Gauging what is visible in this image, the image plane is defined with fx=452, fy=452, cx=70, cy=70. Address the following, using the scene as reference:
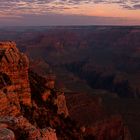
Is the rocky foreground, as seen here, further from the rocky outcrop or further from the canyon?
the rocky outcrop

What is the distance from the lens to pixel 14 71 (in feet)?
103

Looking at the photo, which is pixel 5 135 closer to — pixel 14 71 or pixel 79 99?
pixel 14 71

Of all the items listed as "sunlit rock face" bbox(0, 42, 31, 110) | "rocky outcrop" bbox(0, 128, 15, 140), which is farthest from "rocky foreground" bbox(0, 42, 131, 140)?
"rocky outcrop" bbox(0, 128, 15, 140)

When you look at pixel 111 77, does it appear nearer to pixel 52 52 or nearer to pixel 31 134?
pixel 52 52

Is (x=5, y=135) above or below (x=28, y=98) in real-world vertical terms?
above

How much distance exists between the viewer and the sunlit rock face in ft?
99.0

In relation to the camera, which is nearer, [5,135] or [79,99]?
[5,135]

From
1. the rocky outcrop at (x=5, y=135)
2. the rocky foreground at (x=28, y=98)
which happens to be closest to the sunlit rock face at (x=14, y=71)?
the rocky foreground at (x=28, y=98)

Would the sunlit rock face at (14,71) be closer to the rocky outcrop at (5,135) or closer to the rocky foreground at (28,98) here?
the rocky foreground at (28,98)

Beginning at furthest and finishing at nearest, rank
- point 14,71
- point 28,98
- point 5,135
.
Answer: point 14,71
point 28,98
point 5,135

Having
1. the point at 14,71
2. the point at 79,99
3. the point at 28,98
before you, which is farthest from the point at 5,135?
the point at 79,99

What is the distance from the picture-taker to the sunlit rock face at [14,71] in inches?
1188

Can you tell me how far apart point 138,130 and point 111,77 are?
58.9 metres

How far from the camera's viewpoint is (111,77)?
131125mm
